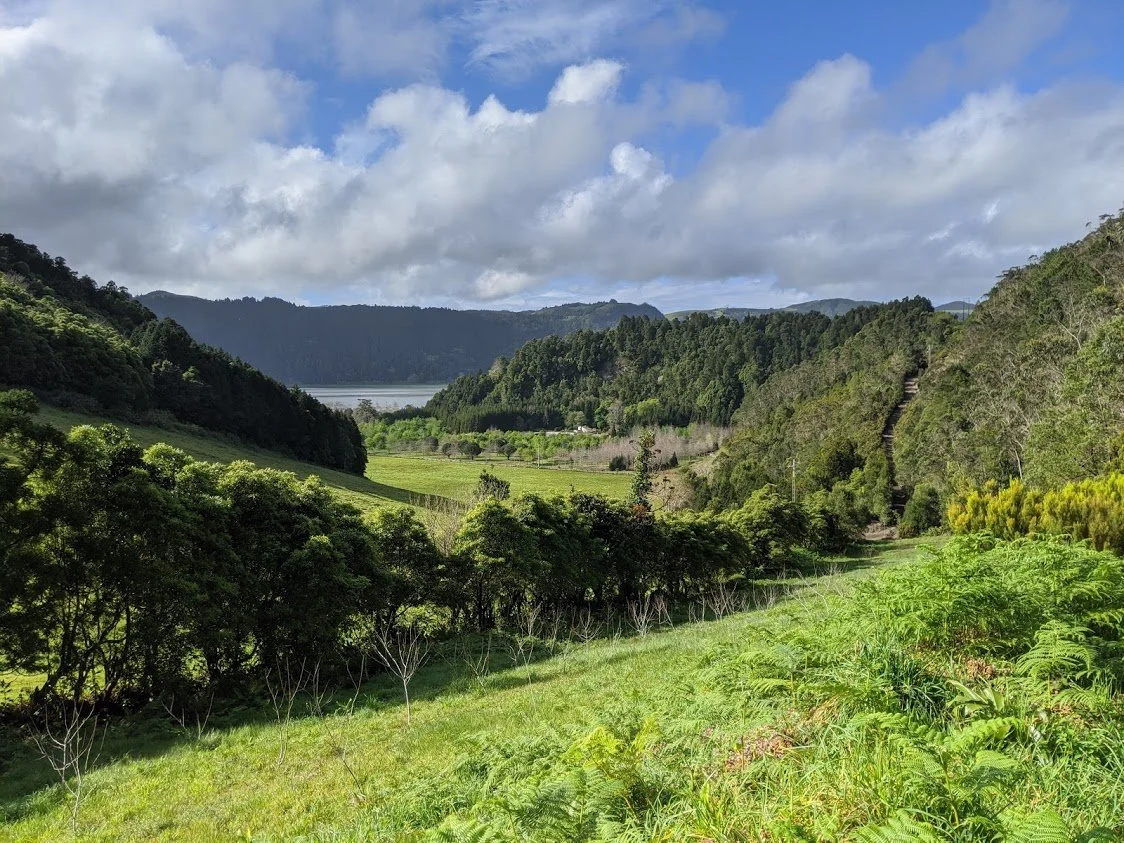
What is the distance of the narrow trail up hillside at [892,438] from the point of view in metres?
61.6

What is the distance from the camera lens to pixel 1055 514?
13.2 m

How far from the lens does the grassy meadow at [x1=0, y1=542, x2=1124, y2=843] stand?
118 inches

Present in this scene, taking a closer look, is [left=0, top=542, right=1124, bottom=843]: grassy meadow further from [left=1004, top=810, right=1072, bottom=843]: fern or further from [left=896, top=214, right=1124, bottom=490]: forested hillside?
[left=896, top=214, right=1124, bottom=490]: forested hillside

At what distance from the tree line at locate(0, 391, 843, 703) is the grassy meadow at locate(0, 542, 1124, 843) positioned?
385 centimetres

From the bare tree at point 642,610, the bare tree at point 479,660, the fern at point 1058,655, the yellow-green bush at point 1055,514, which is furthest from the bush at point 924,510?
the fern at point 1058,655

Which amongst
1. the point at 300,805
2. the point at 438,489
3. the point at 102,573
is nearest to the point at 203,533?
the point at 102,573

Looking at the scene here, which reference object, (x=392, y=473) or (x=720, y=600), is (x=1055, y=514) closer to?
(x=720, y=600)

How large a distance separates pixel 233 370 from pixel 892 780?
85.1 meters

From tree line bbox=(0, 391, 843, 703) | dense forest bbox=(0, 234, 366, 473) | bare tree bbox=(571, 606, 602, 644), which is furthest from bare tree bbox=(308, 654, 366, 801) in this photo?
dense forest bbox=(0, 234, 366, 473)

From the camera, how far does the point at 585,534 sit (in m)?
26.7

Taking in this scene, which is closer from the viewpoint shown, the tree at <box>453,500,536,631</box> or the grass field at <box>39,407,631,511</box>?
the tree at <box>453,500,536,631</box>

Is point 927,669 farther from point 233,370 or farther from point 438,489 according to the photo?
point 438,489

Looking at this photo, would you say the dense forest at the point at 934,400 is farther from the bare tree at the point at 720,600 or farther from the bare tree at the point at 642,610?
the bare tree at the point at 642,610

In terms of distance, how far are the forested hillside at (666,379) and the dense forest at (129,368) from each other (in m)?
91.8
